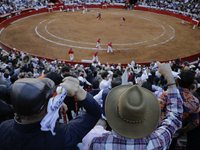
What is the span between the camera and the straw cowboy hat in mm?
1836

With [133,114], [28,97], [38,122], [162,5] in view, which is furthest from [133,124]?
[162,5]

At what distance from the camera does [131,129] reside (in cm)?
191

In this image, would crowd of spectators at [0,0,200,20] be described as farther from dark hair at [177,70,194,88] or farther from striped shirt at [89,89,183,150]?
striped shirt at [89,89,183,150]

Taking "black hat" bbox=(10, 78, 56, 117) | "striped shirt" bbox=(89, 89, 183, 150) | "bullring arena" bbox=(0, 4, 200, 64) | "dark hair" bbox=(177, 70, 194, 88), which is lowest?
"bullring arena" bbox=(0, 4, 200, 64)

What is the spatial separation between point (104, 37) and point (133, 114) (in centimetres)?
2144

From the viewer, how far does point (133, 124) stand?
1.92 meters

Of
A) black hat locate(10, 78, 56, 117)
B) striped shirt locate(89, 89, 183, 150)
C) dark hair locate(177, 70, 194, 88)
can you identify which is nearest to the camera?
black hat locate(10, 78, 56, 117)

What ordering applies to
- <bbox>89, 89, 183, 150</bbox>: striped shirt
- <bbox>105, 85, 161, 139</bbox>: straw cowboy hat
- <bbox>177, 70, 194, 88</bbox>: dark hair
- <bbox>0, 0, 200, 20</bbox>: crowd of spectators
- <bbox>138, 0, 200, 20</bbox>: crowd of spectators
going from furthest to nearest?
<bbox>138, 0, 200, 20</bbox>: crowd of spectators → <bbox>0, 0, 200, 20</bbox>: crowd of spectators → <bbox>177, 70, 194, 88</bbox>: dark hair → <bbox>89, 89, 183, 150</bbox>: striped shirt → <bbox>105, 85, 161, 139</bbox>: straw cowboy hat

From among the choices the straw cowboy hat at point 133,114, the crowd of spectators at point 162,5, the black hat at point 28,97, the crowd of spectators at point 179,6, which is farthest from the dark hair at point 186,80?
the crowd of spectators at point 179,6

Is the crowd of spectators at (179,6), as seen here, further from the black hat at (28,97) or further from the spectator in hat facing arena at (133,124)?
the black hat at (28,97)

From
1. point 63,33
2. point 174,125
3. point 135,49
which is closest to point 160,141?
point 174,125

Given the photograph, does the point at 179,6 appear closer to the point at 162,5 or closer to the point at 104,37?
the point at 162,5

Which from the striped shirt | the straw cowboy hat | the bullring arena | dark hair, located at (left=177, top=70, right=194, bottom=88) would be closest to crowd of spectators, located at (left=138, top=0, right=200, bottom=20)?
the bullring arena

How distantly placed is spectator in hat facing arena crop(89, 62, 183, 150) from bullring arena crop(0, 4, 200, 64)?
47.9 feet
